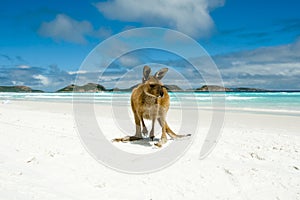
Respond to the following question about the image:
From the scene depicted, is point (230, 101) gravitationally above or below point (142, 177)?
above

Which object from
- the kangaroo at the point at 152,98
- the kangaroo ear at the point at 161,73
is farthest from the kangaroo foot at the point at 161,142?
the kangaroo ear at the point at 161,73

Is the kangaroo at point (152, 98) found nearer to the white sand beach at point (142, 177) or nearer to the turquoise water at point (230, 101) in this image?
the white sand beach at point (142, 177)

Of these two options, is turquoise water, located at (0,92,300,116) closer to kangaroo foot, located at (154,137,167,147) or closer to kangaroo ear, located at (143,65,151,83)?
kangaroo foot, located at (154,137,167,147)

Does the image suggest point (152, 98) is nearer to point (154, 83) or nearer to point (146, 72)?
point (154, 83)

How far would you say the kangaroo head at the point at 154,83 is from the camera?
6043 millimetres

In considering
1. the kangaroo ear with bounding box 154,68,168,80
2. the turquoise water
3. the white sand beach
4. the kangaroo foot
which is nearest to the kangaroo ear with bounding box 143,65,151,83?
the kangaroo ear with bounding box 154,68,168,80

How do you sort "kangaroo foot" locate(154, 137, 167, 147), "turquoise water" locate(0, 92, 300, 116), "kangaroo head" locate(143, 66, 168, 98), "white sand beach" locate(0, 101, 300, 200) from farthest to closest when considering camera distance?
"turquoise water" locate(0, 92, 300, 116)
"kangaroo foot" locate(154, 137, 167, 147)
"kangaroo head" locate(143, 66, 168, 98)
"white sand beach" locate(0, 101, 300, 200)

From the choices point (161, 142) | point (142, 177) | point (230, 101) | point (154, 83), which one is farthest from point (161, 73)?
point (230, 101)

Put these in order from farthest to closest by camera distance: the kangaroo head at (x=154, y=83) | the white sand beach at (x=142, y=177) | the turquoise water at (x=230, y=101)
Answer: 1. the turquoise water at (x=230, y=101)
2. the kangaroo head at (x=154, y=83)
3. the white sand beach at (x=142, y=177)

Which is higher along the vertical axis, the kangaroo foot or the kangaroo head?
the kangaroo head

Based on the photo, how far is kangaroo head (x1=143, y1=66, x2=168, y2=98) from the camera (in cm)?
604

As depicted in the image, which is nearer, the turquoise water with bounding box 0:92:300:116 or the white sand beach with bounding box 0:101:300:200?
the white sand beach with bounding box 0:101:300:200

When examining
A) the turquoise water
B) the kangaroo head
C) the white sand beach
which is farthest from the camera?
the turquoise water

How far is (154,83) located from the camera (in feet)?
19.9
